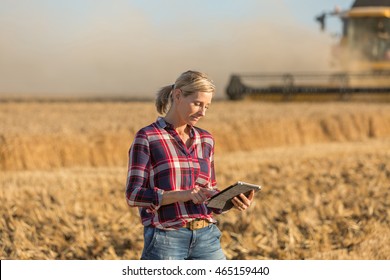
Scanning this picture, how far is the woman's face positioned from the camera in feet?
12.9

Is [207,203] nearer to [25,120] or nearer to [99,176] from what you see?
[99,176]

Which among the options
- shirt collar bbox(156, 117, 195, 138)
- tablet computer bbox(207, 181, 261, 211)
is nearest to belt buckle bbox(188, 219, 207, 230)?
tablet computer bbox(207, 181, 261, 211)

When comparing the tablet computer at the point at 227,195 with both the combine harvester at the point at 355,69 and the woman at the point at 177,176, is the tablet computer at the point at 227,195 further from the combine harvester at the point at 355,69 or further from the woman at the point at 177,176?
the combine harvester at the point at 355,69

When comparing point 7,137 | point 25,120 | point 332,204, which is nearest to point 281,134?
point 25,120

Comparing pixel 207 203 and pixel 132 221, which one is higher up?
pixel 207 203

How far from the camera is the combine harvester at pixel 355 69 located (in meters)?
30.7

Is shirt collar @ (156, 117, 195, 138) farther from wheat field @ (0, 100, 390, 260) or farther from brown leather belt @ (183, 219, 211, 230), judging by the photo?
wheat field @ (0, 100, 390, 260)

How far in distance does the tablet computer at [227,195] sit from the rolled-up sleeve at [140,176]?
24 cm

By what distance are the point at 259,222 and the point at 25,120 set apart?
13.7m

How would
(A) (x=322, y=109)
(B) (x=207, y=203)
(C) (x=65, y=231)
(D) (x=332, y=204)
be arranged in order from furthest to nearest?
(A) (x=322, y=109)
(D) (x=332, y=204)
(C) (x=65, y=231)
(B) (x=207, y=203)

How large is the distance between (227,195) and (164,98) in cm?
55

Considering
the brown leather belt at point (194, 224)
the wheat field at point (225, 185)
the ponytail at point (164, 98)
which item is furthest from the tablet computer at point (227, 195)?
the wheat field at point (225, 185)
